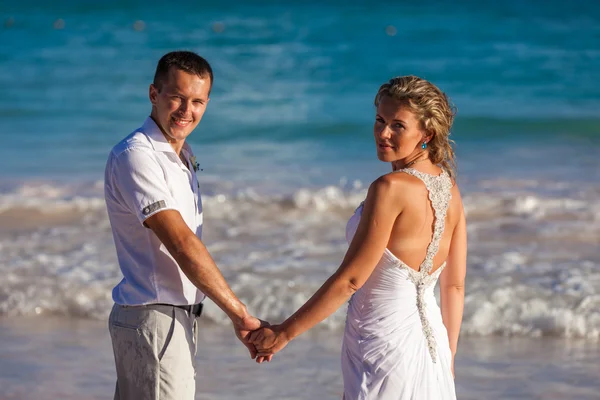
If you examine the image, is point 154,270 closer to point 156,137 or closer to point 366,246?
point 156,137

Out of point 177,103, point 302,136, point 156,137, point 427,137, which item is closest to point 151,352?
point 156,137

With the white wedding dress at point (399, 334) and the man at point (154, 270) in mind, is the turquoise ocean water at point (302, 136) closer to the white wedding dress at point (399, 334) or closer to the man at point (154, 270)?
the white wedding dress at point (399, 334)

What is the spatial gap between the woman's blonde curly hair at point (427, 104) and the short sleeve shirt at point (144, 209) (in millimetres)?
780

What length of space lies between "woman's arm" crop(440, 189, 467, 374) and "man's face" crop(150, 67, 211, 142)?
1016 mm

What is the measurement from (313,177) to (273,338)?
7165 millimetres

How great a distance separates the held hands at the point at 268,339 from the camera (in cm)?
336

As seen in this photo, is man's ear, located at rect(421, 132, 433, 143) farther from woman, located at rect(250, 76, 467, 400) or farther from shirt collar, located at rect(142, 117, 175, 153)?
shirt collar, located at rect(142, 117, 175, 153)

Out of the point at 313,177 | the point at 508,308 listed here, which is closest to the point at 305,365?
the point at 508,308

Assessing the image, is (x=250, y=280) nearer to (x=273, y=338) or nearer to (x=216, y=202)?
(x=216, y=202)

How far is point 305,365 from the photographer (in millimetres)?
5152

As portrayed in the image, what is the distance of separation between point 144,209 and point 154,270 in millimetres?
220

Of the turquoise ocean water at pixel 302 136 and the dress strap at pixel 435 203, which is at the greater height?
the turquoise ocean water at pixel 302 136

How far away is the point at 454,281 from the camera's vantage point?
11.0 ft

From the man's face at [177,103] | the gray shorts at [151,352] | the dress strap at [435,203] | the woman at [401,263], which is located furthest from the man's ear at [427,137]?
the gray shorts at [151,352]
